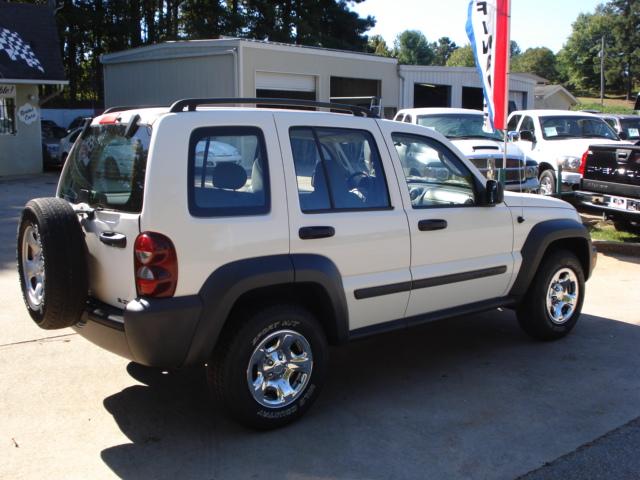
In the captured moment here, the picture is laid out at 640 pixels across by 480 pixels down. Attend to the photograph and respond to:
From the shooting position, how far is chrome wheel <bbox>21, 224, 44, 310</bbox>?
163 inches

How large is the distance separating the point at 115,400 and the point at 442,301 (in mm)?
2367

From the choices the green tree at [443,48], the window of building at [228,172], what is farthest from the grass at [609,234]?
the green tree at [443,48]

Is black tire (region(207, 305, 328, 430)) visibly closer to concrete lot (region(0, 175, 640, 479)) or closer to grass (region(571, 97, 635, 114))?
concrete lot (region(0, 175, 640, 479))

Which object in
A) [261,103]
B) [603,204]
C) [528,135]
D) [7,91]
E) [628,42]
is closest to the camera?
[261,103]

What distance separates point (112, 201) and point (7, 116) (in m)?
18.1

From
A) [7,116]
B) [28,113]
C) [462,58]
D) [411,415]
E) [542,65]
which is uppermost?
[462,58]

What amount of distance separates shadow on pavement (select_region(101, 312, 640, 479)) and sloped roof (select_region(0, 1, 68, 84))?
17.1m

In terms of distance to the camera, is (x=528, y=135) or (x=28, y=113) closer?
(x=528, y=135)

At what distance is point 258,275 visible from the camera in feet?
12.8

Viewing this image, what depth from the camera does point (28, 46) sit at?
A: 21000mm

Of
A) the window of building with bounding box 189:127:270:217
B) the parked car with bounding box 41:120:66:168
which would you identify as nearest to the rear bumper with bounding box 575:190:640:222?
the window of building with bounding box 189:127:270:217

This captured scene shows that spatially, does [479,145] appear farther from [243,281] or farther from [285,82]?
[285,82]

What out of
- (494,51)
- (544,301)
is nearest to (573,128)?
(494,51)

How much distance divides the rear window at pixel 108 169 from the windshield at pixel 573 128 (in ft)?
36.0
